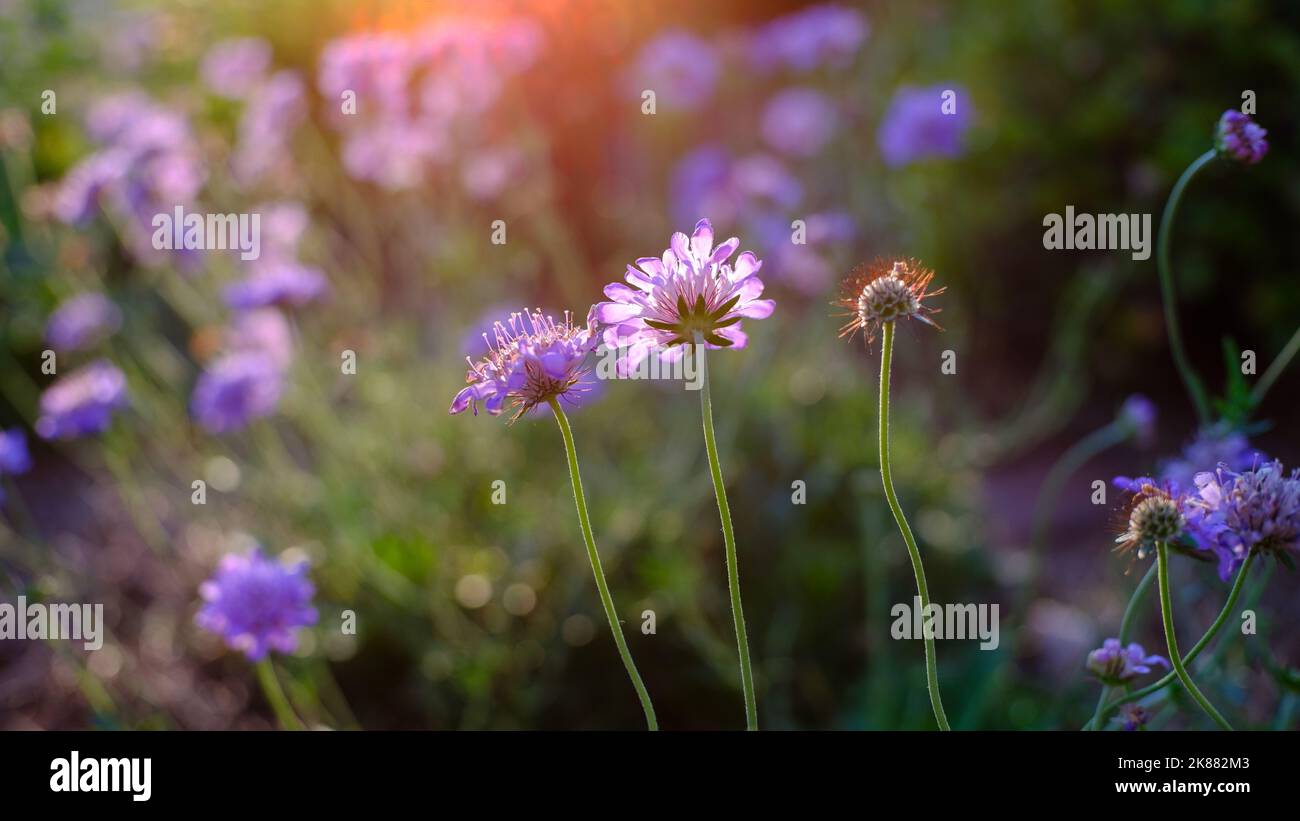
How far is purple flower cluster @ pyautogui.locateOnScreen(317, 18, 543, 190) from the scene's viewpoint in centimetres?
415

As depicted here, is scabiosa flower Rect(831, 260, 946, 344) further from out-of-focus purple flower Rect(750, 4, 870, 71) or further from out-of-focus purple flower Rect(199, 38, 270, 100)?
out-of-focus purple flower Rect(199, 38, 270, 100)

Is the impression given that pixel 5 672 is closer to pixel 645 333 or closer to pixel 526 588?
pixel 526 588

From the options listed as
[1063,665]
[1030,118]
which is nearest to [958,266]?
[1030,118]

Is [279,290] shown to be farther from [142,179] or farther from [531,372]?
[531,372]

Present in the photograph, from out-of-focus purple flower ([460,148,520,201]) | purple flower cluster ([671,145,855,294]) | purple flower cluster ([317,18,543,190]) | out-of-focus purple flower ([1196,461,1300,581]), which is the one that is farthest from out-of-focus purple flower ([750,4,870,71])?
out-of-focus purple flower ([1196,461,1300,581])

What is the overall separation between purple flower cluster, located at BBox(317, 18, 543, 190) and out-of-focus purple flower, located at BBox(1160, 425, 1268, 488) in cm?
287

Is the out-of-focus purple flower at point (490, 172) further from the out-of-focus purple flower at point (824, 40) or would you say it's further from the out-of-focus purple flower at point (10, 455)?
the out-of-focus purple flower at point (10, 455)

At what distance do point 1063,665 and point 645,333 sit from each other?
8.60 feet

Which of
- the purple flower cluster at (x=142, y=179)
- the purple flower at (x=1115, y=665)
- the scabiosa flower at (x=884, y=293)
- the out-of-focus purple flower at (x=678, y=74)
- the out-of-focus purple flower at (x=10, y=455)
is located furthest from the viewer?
the out-of-focus purple flower at (x=678, y=74)

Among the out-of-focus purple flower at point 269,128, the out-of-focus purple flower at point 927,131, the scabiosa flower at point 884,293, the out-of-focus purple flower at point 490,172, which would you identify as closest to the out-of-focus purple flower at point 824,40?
the out-of-focus purple flower at point 927,131

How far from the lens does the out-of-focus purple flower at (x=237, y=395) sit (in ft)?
11.9

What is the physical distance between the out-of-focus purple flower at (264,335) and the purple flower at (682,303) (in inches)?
96.6

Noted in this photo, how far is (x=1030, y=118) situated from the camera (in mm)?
4852
